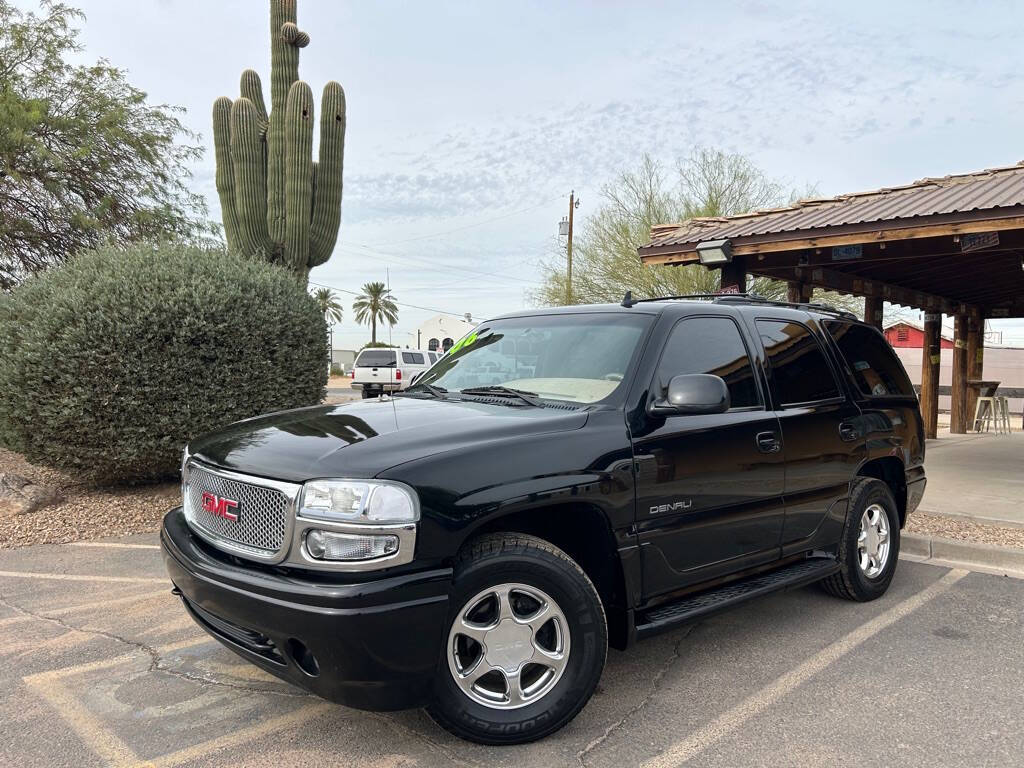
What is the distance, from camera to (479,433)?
3.00m

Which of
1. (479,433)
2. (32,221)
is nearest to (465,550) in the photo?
(479,433)

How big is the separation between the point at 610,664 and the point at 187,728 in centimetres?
193

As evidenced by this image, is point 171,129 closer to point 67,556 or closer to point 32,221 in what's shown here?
point 32,221

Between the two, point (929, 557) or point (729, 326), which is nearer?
point (729, 326)

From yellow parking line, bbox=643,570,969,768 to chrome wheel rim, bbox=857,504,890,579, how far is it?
0.26m

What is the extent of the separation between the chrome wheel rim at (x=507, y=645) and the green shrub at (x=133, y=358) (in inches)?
195

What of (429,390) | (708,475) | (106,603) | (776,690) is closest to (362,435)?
(429,390)

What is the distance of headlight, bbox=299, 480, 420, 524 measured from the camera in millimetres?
2641

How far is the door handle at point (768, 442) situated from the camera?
3.86 metres

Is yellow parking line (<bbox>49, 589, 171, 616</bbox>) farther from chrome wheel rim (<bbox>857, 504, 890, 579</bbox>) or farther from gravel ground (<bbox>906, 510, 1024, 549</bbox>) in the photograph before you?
gravel ground (<bbox>906, 510, 1024, 549</bbox>)

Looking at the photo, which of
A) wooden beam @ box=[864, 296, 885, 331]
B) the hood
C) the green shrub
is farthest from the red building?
the hood

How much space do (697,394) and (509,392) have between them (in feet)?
3.04

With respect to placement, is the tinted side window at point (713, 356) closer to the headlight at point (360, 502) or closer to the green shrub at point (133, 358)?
the headlight at point (360, 502)

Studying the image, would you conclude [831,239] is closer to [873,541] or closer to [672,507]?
[873,541]
